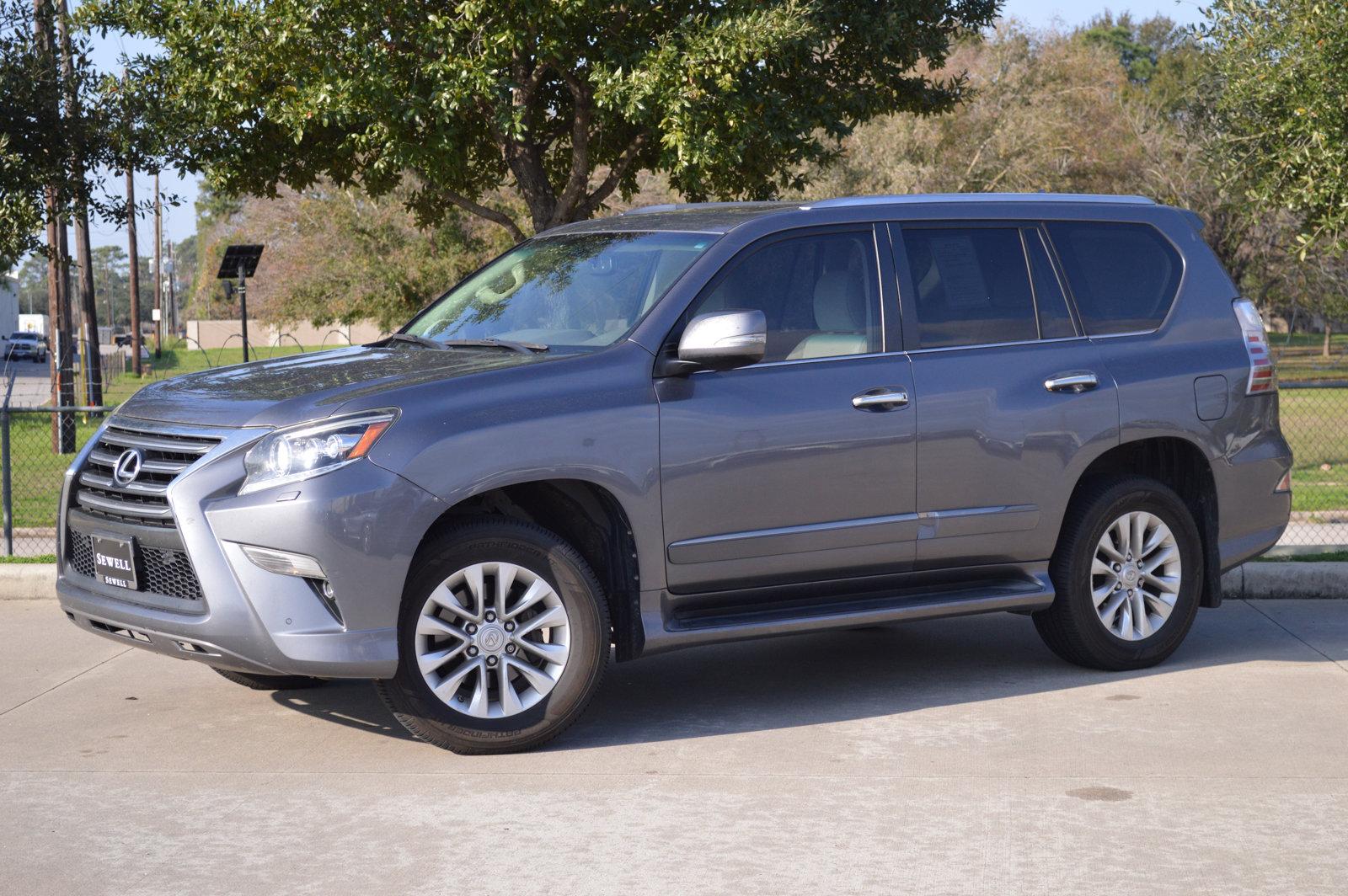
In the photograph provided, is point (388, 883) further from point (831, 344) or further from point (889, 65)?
point (889, 65)

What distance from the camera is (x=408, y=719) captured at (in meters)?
5.75

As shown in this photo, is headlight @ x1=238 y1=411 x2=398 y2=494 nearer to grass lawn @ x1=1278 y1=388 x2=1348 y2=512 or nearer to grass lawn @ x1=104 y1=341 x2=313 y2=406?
grass lawn @ x1=1278 y1=388 x2=1348 y2=512

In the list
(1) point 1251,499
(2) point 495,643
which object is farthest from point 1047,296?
(2) point 495,643

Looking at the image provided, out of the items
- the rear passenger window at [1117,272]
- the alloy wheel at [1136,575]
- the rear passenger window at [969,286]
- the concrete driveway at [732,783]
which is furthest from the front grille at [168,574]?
the rear passenger window at [1117,272]

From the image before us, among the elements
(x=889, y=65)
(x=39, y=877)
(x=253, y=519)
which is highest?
(x=889, y=65)

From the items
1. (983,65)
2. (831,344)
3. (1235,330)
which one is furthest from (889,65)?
(983,65)

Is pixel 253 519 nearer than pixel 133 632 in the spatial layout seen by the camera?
Yes

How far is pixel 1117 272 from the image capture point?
7293mm

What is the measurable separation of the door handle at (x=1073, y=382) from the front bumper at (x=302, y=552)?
9.29 ft

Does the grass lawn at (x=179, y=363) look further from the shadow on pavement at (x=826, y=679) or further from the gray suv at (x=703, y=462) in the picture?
the gray suv at (x=703, y=462)

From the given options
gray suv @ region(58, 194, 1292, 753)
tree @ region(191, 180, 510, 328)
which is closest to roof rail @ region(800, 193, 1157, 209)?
gray suv @ region(58, 194, 1292, 753)

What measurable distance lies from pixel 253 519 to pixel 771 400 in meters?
2.04

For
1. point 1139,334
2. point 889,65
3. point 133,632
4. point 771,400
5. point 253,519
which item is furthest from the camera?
point 889,65

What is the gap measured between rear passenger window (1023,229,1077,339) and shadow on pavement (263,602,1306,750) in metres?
1.59
